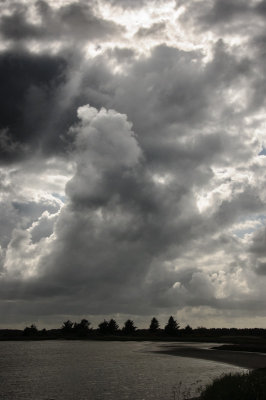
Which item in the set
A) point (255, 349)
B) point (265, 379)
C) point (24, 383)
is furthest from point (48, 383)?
point (255, 349)

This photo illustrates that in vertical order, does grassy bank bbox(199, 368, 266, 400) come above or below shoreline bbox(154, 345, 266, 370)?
above

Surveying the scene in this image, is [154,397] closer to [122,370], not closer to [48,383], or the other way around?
[48,383]

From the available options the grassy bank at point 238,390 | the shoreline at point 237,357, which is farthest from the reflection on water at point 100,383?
the shoreline at point 237,357

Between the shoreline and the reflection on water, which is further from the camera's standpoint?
the shoreline

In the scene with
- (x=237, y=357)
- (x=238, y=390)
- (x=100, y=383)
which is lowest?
(x=237, y=357)

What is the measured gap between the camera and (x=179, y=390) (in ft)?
133

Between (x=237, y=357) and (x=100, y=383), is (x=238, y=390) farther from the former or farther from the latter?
(x=237, y=357)

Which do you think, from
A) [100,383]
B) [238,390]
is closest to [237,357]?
[100,383]

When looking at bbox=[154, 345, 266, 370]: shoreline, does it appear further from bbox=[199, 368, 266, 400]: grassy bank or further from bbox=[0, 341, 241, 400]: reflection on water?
bbox=[199, 368, 266, 400]: grassy bank

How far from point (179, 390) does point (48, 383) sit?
16489 mm

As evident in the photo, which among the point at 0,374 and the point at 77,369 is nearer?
the point at 0,374

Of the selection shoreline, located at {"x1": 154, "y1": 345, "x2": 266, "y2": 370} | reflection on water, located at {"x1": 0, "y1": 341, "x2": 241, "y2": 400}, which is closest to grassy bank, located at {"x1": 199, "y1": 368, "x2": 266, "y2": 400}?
reflection on water, located at {"x1": 0, "y1": 341, "x2": 241, "y2": 400}

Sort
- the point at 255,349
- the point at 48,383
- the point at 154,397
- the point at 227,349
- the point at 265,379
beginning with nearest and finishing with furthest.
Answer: the point at 265,379 < the point at 154,397 < the point at 48,383 < the point at 255,349 < the point at 227,349

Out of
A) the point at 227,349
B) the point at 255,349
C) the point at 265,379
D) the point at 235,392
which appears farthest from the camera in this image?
the point at 227,349
